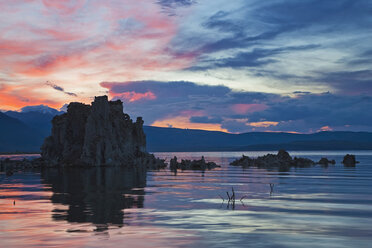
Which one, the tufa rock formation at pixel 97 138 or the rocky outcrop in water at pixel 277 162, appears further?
the rocky outcrop in water at pixel 277 162

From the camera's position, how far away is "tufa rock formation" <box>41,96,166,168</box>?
111m

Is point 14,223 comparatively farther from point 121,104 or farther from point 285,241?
point 121,104

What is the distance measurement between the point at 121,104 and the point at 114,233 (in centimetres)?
10340

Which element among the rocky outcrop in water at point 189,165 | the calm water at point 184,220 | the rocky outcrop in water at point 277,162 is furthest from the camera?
the rocky outcrop in water at point 277,162

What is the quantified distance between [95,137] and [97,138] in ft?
1.88

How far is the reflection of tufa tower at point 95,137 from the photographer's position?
111 meters

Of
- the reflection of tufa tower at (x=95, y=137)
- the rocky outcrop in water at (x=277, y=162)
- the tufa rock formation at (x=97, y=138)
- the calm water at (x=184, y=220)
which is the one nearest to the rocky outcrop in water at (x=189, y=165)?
the tufa rock formation at (x=97, y=138)

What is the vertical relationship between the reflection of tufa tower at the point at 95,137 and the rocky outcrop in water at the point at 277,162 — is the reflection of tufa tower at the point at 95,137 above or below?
above

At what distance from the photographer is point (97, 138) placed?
110500 millimetres

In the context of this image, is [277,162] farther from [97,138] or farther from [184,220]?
[184,220]

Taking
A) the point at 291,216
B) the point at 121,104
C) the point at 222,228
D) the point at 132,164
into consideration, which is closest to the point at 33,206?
the point at 222,228

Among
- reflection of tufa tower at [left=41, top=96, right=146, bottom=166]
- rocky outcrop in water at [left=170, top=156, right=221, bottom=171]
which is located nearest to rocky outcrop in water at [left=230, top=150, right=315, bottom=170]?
rocky outcrop in water at [left=170, top=156, right=221, bottom=171]

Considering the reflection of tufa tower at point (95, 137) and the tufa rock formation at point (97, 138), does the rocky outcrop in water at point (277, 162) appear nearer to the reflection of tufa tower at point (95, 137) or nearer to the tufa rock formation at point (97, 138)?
Result: the tufa rock formation at point (97, 138)

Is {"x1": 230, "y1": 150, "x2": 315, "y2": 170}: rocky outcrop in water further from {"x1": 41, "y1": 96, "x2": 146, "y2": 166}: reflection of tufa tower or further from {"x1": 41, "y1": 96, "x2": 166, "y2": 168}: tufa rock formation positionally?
Result: {"x1": 41, "y1": 96, "x2": 146, "y2": 166}: reflection of tufa tower
